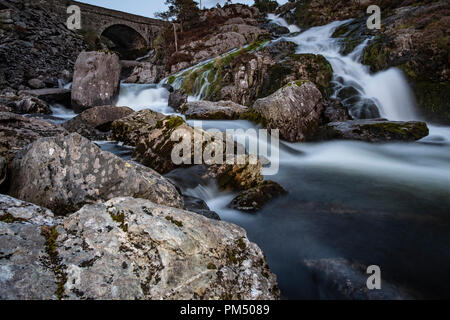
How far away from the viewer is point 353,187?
17.1 feet

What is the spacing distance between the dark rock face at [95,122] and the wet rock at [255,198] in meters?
6.18

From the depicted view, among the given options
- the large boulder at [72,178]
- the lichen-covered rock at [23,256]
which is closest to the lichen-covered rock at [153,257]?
the lichen-covered rock at [23,256]

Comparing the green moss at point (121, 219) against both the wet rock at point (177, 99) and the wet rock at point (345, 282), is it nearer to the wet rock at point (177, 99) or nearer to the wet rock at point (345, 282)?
the wet rock at point (345, 282)

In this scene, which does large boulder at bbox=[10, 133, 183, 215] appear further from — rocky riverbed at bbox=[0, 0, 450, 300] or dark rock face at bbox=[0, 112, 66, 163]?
dark rock face at bbox=[0, 112, 66, 163]

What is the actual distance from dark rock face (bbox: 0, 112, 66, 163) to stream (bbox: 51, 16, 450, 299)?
2.37m

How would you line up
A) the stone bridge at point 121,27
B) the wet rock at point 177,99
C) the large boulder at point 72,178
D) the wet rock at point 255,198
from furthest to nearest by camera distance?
the stone bridge at point 121,27, the wet rock at point 177,99, the wet rock at point 255,198, the large boulder at point 72,178

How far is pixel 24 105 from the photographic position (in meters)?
11.4

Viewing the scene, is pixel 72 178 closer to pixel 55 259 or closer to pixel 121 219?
pixel 121 219

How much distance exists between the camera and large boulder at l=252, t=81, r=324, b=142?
8.41 meters

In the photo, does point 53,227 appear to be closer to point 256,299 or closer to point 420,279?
point 256,299

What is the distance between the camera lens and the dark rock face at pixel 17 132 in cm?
355

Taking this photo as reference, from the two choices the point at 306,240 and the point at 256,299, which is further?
the point at 306,240

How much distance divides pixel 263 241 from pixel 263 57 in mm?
12584
